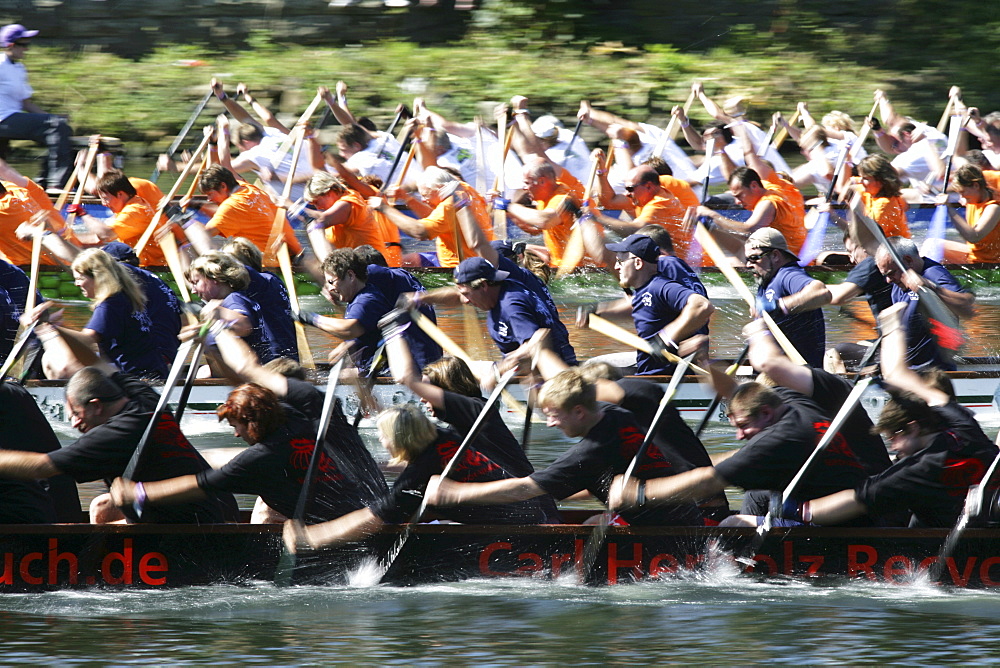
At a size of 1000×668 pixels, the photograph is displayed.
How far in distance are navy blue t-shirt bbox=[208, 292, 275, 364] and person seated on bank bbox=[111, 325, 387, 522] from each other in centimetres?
113

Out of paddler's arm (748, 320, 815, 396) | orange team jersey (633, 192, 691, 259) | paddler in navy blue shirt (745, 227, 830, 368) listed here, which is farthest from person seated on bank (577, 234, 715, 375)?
orange team jersey (633, 192, 691, 259)

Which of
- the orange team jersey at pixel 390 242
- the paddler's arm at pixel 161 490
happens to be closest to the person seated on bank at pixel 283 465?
the paddler's arm at pixel 161 490

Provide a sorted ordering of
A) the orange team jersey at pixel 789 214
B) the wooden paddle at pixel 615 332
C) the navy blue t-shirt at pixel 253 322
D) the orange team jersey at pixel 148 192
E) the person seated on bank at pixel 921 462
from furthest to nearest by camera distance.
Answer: the orange team jersey at pixel 148 192 < the orange team jersey at pixel 789 214 < the navy blue t-shirt at pixel 253 322 < the wooden paddle at pixel 615 332 < the person seated on bank at pixel 921 462

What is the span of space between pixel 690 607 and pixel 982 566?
122cm

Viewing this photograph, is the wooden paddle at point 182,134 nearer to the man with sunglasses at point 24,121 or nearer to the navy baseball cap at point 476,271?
the man with sunglasses at point 24,121

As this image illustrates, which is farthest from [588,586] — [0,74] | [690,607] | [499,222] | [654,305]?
[0,74]

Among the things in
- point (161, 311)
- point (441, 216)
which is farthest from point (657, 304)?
point (441, 216)

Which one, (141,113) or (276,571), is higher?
(141,113)

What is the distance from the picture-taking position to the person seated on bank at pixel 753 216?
474 inches

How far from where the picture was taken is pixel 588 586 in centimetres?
669

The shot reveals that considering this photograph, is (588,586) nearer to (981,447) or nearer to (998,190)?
(981,447)

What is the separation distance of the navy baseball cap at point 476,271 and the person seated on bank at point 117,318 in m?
1.85

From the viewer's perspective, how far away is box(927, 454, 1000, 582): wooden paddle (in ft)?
20.9

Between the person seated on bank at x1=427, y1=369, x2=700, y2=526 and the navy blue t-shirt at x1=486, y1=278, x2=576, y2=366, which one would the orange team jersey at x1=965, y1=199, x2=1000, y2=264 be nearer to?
the navy blue t-shirt at x1=486, y1=278, x2=576, y2=366
